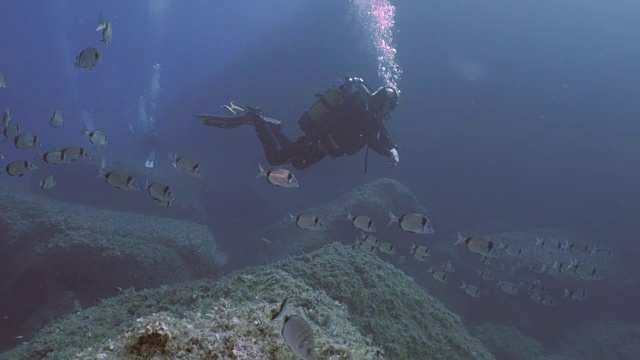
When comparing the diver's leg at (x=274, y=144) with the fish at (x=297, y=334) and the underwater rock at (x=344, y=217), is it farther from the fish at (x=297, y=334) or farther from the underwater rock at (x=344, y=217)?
the fish at (x=297, y=334)

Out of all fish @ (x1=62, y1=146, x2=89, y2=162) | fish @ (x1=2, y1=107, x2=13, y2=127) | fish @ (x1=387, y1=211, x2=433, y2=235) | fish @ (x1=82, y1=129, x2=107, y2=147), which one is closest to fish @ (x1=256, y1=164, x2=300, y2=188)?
fish @ (x1=387, y1=211, x2=433, y2=235)

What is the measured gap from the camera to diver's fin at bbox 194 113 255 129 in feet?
30.3

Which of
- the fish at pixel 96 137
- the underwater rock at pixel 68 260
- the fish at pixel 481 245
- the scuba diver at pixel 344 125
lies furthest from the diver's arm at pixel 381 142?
the underwater rock at pixel 68 260

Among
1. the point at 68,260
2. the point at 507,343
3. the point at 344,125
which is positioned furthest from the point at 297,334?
the point at 507,343

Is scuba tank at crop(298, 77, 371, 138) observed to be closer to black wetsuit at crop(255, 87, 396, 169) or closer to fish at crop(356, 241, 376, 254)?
black wetsuit at crop(255, 87, 396, 169)

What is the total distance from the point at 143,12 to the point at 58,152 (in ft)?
378

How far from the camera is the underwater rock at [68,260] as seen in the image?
32.6 ft

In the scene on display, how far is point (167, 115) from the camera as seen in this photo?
38000 millimetres

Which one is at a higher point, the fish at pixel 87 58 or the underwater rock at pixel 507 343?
the fish at pixel 87 58

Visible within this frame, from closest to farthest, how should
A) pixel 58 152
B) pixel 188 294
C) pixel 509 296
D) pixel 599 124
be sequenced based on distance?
pixel 188 294, pixel 58 152, pixel 509 296, pixel 599 124

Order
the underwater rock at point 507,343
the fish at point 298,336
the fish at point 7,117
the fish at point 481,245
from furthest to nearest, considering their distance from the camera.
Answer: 1. the underwater rock at point 507,343
2. the fish at point 7,117
3. the fish at point 481,245
4. the fish at point 298,336

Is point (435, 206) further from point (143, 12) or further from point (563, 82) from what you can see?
point (143, 12)

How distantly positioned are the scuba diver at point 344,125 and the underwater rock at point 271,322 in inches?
113

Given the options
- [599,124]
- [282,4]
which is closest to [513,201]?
[599,124]
